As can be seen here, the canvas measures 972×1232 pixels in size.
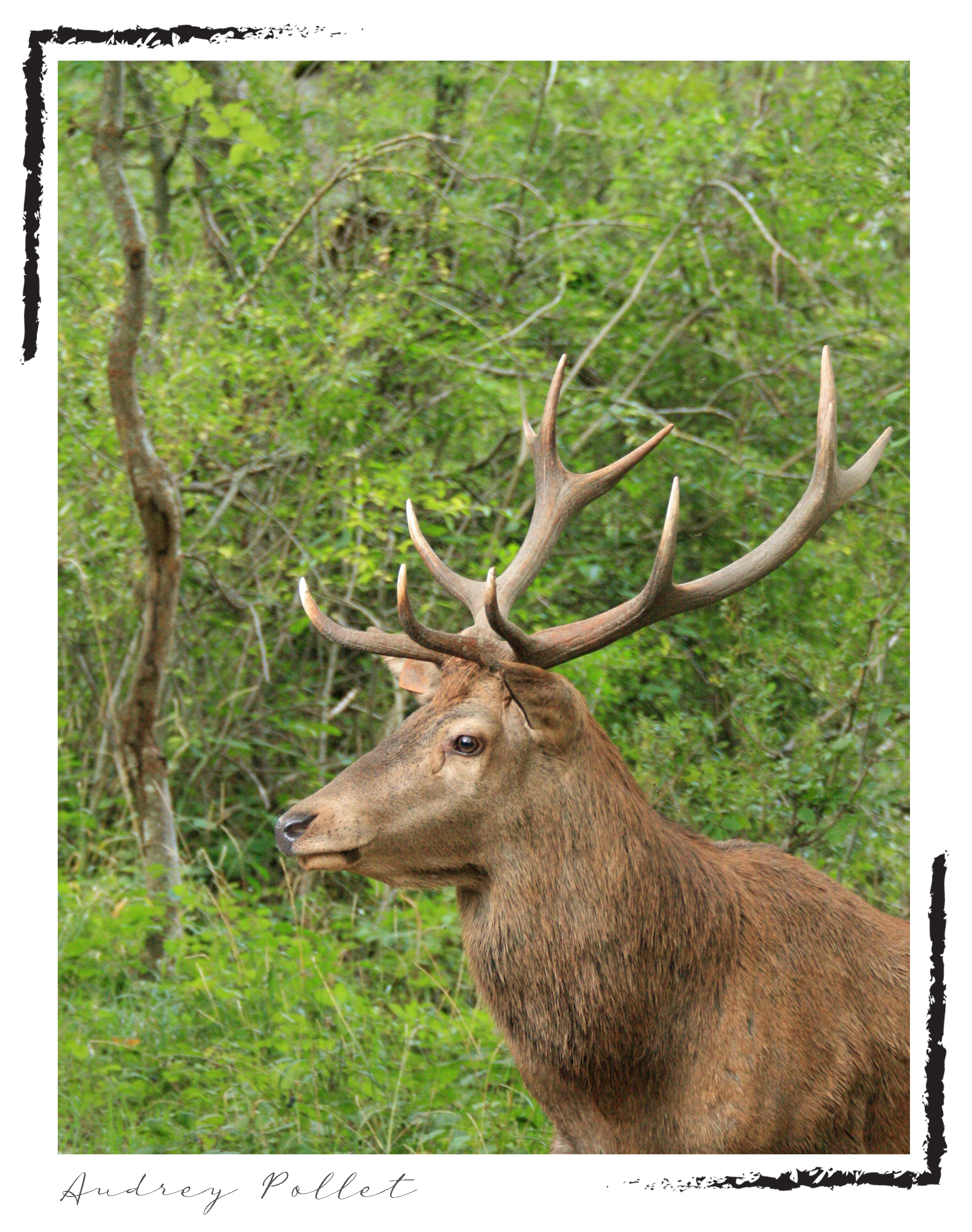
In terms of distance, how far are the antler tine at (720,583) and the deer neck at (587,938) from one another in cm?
25

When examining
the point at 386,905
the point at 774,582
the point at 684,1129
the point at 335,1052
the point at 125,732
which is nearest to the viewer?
the point at 684,1129

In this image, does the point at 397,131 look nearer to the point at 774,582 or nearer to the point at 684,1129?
the point at 774,582

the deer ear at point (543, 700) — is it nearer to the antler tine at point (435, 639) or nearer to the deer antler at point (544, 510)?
the antler tine at point (435, 639)

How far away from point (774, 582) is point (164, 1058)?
327cm

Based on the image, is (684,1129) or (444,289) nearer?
(684,1129)

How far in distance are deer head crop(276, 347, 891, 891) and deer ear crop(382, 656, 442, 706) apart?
0.14 m

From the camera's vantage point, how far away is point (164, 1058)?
4422 mm

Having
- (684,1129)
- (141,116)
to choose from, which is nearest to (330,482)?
(141,116)

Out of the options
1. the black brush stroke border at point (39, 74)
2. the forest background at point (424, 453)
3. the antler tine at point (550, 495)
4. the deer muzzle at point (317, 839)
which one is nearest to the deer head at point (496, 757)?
the deer muzzle at point (317, 839)

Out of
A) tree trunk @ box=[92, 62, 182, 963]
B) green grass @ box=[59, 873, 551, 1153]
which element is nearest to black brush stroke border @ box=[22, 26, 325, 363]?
tree trunk @ box=[92, 62, 182, 963]

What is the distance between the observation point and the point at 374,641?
304 centimetres

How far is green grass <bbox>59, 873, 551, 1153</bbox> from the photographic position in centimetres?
397

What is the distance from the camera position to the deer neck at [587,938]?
2.88 m

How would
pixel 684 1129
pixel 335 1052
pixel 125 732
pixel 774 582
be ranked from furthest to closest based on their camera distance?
pixel 774 582 < pixel 125 732 < pixel 335 1052 < pixel 684 1129
